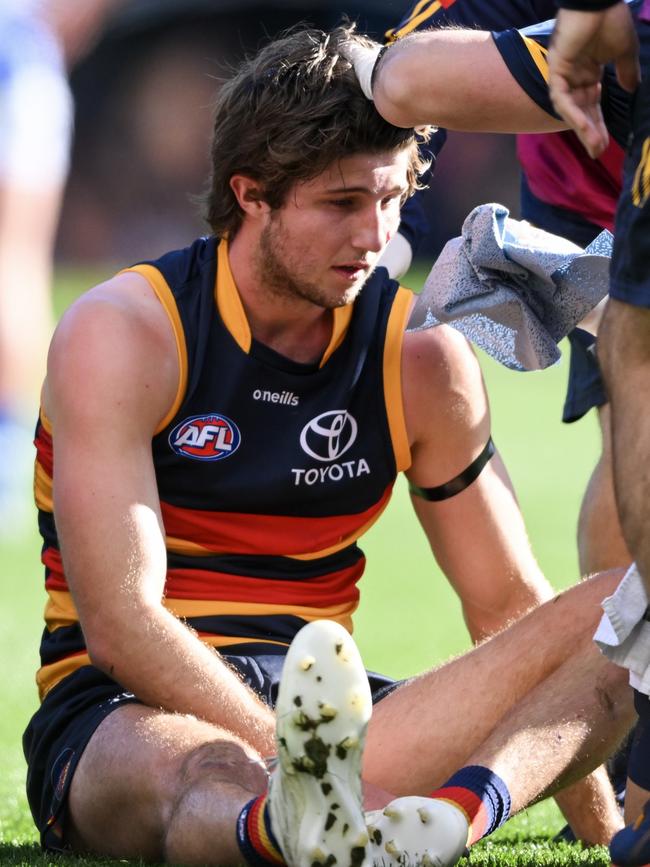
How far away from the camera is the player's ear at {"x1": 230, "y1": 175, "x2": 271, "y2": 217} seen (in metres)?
3.38

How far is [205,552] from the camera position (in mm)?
3246

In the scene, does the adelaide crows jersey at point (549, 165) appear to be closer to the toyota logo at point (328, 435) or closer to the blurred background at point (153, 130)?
the toyota logo at point (328, 435)

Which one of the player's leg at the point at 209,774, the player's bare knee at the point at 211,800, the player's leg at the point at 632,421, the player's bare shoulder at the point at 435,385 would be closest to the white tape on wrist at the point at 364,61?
the player's bare shoulder at the point at 435,385

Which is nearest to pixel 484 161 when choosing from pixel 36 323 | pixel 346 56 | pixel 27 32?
pixel 36 323

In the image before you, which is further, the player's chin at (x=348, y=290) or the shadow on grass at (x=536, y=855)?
the player's chin at (x=348, y=290)

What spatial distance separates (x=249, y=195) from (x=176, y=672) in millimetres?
Result: 1093

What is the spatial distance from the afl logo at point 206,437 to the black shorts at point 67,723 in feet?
1.32

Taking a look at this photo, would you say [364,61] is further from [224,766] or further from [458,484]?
[224,766]

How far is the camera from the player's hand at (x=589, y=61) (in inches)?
90.3

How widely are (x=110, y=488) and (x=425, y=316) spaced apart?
79 centimetres

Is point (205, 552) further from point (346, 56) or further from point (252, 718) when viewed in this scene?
point (346, 56)

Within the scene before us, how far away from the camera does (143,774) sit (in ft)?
9.10

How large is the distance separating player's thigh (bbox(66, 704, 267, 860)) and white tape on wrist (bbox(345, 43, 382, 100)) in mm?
1275

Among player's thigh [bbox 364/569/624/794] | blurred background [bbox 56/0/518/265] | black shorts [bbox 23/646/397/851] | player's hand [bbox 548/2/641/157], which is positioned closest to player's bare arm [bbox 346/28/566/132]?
player's hand [bbox 548/2/641/157]
